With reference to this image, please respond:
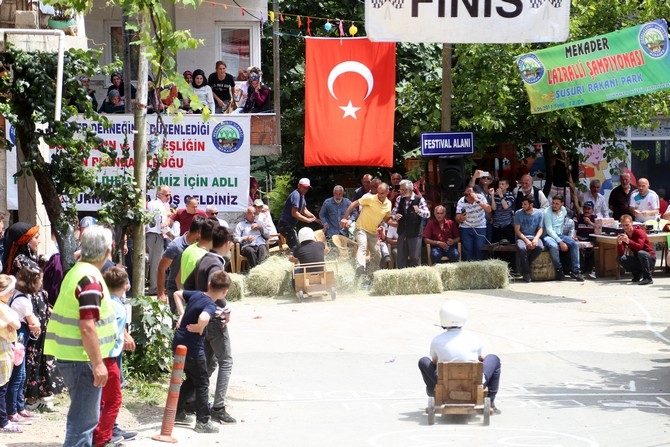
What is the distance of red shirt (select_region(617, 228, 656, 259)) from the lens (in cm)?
2002

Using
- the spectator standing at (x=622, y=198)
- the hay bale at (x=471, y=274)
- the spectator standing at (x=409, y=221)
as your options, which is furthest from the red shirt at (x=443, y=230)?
the spectator standing at (x=622, y=198)

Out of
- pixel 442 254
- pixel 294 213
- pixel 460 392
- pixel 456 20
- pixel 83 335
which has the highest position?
pixel 456 20

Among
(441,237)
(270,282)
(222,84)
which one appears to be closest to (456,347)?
(270,282)

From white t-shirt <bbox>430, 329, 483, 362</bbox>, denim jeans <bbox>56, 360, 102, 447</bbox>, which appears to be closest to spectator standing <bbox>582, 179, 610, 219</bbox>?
white t-shirt <bbox>430, 329, 483, 362</bbox>

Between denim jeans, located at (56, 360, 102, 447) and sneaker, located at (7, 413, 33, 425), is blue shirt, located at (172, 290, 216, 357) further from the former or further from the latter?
denim jeans, located at (56, 360, 102, 447)

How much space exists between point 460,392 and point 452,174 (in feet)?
37.3

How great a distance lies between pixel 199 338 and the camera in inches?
388

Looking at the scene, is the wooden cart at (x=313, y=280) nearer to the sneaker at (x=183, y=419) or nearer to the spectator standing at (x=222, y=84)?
the spectator standing at (x=222, y=84)

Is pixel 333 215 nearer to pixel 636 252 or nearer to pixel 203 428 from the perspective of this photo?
pixel 636 252

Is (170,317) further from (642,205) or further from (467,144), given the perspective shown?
(642,205)

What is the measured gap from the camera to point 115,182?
11.8 metres

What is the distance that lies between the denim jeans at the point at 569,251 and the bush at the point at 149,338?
1025 cm

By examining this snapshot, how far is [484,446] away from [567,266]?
11874mm

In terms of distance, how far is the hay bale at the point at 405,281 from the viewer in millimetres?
18859
